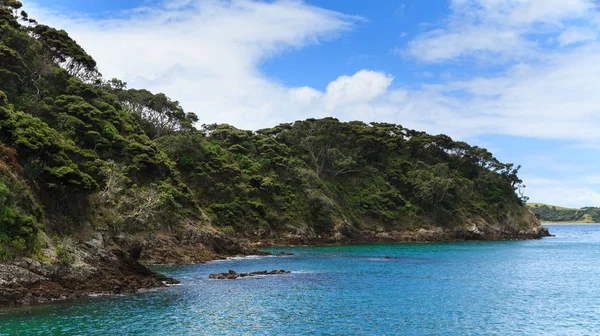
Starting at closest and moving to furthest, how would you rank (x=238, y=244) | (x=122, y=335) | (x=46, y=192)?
(x=122, y=335)
(x=46, y=192)
(x=238, y=244)

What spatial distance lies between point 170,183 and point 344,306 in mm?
44312

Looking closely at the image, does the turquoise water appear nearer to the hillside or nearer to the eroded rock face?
the eroded rock face

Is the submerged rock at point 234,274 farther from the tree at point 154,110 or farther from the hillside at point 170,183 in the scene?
the tree at point 154,110

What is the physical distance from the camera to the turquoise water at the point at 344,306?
25875 millimetres

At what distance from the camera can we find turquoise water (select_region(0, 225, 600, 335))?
2588cm

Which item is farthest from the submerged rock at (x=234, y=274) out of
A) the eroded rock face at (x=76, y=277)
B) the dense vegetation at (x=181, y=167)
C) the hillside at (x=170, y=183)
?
the dense vegetation at (x=181, y=167)

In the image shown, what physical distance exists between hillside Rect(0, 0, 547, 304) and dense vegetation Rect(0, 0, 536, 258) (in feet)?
0.80

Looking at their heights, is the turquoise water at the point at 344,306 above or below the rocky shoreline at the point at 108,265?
below

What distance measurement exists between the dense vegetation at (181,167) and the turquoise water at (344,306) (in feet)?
28.6

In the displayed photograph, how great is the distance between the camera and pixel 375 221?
105938 mm

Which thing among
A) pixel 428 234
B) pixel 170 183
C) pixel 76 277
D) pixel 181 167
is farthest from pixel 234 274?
pixel 428 234

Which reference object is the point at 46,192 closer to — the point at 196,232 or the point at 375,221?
the point at 196,232

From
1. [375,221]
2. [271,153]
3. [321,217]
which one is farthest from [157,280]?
[375,221]

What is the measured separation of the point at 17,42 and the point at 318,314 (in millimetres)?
57981
